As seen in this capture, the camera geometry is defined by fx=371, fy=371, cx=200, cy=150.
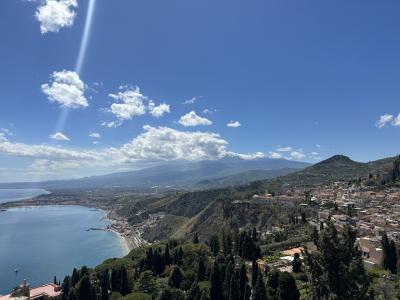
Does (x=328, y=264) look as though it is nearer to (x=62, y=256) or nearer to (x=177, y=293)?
(x=177, y=293)

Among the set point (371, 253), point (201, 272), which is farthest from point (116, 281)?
point (371, 253)

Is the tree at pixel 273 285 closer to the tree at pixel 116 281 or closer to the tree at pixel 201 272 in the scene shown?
the tree at pixel 201 272

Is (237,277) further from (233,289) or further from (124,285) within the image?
(124,285)

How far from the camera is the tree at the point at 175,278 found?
38.6 meters

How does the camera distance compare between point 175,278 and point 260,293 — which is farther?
point 175,278

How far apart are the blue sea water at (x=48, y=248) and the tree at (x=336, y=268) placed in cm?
7796

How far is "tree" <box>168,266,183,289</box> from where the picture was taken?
38.6 m

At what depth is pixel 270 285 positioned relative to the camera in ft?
98.6

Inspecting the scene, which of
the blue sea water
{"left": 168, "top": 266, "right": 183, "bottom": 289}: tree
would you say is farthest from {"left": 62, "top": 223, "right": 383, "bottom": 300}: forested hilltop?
the blue sea water

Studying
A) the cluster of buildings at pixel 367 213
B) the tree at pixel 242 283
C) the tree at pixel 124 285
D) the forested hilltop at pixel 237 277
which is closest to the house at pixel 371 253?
the cluster of buildings at pixel 367 213

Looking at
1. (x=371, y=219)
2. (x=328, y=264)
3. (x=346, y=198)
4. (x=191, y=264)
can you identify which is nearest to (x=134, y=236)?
(x=346, y=198)

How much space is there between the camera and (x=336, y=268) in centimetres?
1325

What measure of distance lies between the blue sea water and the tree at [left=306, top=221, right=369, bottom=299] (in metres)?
78.0

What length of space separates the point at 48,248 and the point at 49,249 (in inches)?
80.2
